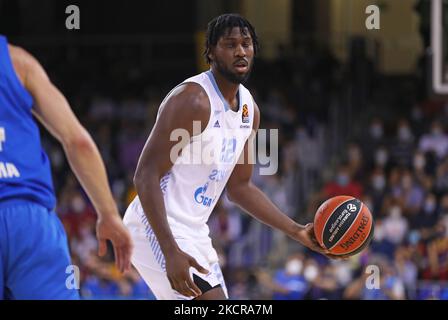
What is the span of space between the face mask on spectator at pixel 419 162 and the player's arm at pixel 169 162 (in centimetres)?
524

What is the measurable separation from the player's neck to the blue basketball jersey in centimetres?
137

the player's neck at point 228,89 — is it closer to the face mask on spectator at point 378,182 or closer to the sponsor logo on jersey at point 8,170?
the sponsor logo on jersey at point 8,170

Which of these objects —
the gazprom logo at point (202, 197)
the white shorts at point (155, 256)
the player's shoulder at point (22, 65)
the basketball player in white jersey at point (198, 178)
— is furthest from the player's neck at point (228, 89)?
the player's shoulder at point (22, 65)

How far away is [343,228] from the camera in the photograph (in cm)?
454

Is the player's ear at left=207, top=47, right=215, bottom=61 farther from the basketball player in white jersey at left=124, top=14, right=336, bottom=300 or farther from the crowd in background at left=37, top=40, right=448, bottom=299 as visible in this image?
the crowd in background at left=37, top=40, right=448, bottom=299

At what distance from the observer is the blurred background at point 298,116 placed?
7648 millimetres

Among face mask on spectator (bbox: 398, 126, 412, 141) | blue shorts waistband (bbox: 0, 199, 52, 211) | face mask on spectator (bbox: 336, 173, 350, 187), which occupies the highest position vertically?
blue shorts waistband (bbox: 0, 199, 52, 211)

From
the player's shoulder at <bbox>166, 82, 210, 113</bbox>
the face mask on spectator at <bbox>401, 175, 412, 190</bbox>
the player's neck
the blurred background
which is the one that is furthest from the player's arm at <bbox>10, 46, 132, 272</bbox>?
the face mask on spectator at <bbox>401, 175, 412, 190</bbox>

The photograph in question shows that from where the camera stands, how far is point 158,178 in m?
4.29

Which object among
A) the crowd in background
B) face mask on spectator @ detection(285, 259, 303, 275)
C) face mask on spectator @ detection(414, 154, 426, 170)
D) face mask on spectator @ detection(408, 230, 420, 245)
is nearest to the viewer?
the crowd in background

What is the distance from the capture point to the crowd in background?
7.61 m
